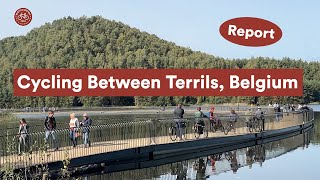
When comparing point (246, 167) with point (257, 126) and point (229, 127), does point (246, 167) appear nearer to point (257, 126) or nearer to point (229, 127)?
point (229, 127)

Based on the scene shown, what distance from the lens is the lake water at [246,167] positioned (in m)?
28.8

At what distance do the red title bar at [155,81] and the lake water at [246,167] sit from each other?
85.4 feet

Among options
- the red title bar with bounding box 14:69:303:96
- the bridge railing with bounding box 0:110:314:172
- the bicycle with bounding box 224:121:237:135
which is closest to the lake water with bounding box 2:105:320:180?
the bridge railing with bounding box 0:110:314:172

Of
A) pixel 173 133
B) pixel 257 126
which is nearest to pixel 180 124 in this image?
pixel 173 133

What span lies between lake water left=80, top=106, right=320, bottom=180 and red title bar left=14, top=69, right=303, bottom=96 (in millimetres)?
26045

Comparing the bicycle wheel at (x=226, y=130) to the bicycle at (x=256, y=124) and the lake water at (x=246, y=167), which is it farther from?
the bicycle at (x=256, y=124)

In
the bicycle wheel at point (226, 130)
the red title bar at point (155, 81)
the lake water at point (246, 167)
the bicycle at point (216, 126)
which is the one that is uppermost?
the red title bar at point (155, 81)

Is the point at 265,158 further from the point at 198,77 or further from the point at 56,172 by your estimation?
the point at 198,77

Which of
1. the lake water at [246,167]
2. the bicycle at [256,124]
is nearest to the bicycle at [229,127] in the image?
the lake water at [246,167]

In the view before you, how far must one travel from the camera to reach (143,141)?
113ft

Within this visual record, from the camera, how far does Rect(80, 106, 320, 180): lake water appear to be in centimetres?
2883

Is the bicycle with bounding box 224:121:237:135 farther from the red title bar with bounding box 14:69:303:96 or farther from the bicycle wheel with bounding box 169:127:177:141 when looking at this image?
the red title bar with bounding box 14:69:303:96

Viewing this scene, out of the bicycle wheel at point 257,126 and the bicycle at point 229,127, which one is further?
the bicycle wheel at point 257,126

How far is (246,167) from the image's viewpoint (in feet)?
106
